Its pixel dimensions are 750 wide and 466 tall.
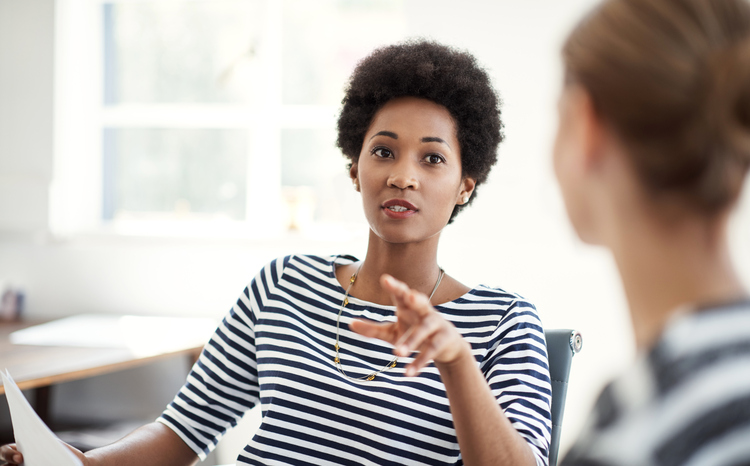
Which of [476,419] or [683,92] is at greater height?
[683,92]

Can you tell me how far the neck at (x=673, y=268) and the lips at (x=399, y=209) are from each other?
602mm

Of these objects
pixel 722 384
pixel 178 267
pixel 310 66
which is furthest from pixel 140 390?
pixel 722 384

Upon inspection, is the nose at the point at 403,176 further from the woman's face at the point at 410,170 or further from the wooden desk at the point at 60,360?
the wooden desk at the point at 60,360

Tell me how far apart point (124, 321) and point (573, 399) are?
1.71 metres

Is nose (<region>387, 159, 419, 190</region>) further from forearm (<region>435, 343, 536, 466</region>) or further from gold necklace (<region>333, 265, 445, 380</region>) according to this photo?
forearm (<region>435, 343, 536, 466</region>)

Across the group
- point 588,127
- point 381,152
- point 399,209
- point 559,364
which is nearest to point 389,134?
point 381,152

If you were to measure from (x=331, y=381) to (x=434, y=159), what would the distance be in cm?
44

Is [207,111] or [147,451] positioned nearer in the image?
[147,451]

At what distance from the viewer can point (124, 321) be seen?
98.8 inches

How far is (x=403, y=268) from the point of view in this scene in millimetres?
1250

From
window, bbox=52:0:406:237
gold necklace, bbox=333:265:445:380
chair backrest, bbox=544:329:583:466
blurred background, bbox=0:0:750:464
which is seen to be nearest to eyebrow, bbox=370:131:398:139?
gold necklace, bbox=333:265:445:380

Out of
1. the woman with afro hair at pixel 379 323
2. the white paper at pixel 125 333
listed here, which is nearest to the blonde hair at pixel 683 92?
the woman with afro hair at pixel 379 323

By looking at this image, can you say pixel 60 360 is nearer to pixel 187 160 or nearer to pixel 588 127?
pixel 187 160

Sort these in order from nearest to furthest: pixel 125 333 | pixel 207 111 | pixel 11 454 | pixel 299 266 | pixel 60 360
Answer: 1. pixel 11 454
2. pixel 299 266
3. pixel 60 360
4. pixel 125 333
5. pixel 207 111
